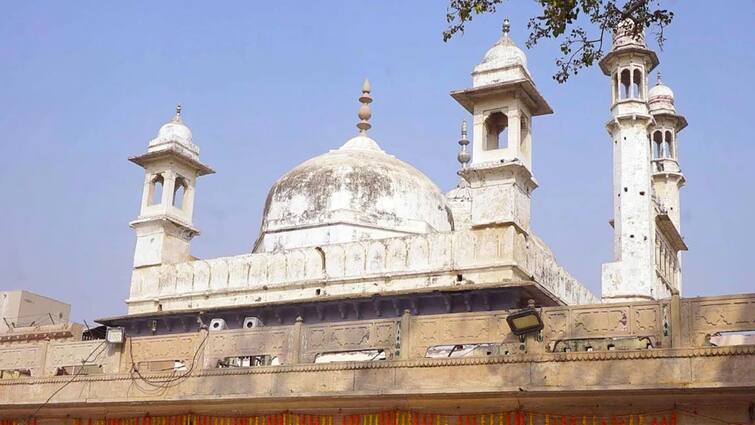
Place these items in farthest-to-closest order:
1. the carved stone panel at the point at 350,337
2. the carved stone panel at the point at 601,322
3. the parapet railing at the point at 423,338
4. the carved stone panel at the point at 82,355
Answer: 1. the carved stone panel at the point at 82,355
2. the carved stone panel at the point at 350,337
3. the carved stone panel at the point at 601,322
4. the parapet railing at the point at 423,338

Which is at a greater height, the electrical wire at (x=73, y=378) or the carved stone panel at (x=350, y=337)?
the carved stone panel at (x=350, y=337)

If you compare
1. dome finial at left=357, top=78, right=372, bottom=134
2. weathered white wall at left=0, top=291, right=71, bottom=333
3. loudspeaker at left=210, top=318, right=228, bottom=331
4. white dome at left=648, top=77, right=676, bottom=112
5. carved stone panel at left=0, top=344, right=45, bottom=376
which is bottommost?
carved stone panel at left=0, top=344, right=45, bottom=376

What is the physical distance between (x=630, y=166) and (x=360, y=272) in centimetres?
1224

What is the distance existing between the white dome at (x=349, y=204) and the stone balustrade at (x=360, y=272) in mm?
2207

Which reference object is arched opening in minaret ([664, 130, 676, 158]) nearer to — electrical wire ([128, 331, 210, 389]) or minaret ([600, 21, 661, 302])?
minaret ([600, 21, 661, 302])

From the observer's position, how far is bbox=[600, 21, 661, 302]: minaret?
2952 centimetres

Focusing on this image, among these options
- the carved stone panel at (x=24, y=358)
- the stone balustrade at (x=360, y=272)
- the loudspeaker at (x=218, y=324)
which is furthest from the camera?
the loudspeaker at (x=218, y=324)

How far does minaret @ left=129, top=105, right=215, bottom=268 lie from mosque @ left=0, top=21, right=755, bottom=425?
6 centimetres

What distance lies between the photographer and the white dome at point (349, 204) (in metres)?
25.5

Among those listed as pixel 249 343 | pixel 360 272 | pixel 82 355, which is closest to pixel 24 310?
pixel 360 272

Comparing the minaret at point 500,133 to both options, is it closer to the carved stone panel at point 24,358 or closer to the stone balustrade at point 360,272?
the stone balustrade at point 360,272

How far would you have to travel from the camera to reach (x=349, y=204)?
84.3 ft

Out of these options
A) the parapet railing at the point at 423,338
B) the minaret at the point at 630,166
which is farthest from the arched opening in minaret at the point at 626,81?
the parapet railing at the point at 423,338

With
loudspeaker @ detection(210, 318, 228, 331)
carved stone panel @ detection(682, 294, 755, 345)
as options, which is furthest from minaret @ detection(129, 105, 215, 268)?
carved stone panel @ detection(682, 294, 755, 345)
